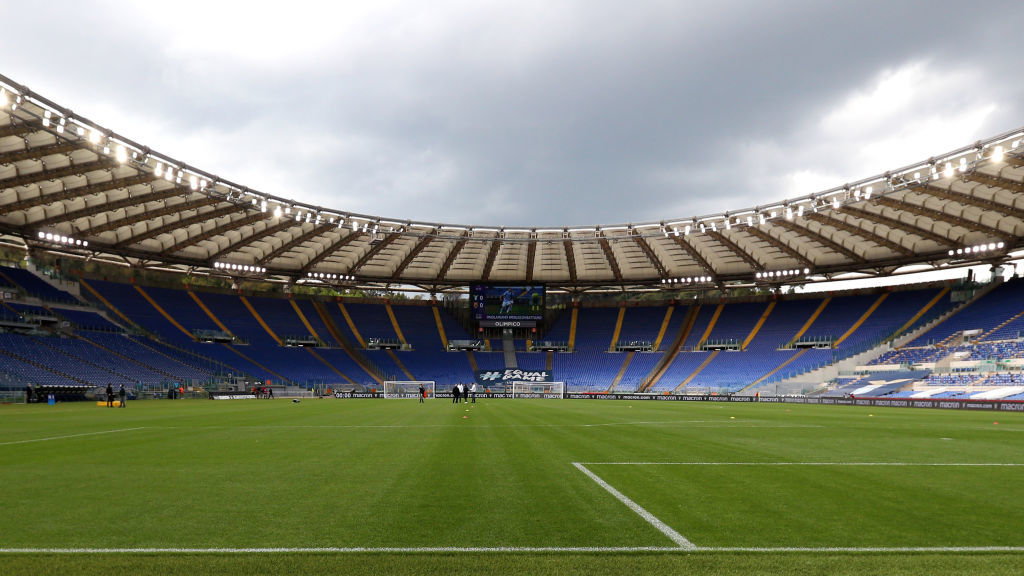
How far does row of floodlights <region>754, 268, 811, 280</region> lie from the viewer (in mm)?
51406

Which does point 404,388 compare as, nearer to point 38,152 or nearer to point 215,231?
point 215,231

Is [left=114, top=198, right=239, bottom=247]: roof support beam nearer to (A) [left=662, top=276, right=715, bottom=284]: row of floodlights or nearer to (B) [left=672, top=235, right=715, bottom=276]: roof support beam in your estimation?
(B) [left=672, top=235, right=715, bottom=276]: roof support beam

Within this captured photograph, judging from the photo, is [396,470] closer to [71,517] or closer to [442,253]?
[71,517]

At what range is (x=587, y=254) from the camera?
53344 mm

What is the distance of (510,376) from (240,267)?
28.1 meters

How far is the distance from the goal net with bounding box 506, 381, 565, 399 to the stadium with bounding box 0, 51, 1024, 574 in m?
0.31

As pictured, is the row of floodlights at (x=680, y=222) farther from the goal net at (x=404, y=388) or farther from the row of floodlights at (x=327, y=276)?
the goal net at (x=404, y=388)

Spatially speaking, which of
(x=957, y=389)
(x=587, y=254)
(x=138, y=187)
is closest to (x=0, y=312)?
(x=138, y=187)

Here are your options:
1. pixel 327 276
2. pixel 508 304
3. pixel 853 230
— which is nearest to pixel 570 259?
pixel 508 304

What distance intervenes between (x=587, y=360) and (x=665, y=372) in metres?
8.68

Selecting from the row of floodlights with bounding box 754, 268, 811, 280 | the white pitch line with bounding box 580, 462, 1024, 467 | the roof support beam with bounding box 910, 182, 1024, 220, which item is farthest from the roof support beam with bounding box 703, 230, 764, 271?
the white pitch line with bounding box 580, 462, 1024, 467

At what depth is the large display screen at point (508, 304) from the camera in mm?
58000

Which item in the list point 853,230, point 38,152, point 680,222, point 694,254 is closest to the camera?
point 38,152

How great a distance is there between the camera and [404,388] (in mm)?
54344
